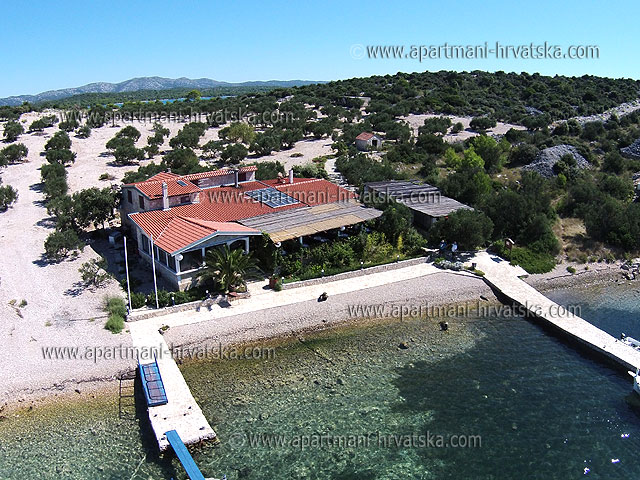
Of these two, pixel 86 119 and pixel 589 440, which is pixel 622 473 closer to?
pixel 589 440

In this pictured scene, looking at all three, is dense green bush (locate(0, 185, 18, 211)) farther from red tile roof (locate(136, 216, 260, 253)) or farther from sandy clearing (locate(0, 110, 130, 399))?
red tile roof (locate(136, 216, 260, 253))

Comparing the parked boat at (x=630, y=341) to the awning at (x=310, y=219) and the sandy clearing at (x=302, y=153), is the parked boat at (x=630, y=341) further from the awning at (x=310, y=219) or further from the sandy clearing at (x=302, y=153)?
the sandy clearing at (x=302, y=153)

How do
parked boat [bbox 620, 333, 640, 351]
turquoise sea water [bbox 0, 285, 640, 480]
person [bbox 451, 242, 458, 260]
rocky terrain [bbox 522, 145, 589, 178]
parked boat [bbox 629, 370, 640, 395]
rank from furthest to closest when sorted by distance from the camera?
rocky terrain [bbox 522, 145, 589, 178] < person [bbox 451, 242, 458, 260] < parked boat [bbox 620, 333, 640, 351] < parked boat [bbox 629, 370, 640, 395] < turquoise sea water [bbox 0, 285, 640, 480]

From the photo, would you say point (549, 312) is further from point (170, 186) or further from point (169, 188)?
point (170, 186)

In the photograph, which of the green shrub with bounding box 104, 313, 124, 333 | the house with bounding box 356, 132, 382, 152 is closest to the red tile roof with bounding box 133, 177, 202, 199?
the green shrub with bounding box 104, 313, 124, 333

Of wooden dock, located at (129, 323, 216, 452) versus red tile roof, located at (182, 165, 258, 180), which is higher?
red tile roof, located at (182, 165, 258, 180)

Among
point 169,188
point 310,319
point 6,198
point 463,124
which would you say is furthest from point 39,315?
point 463,124
